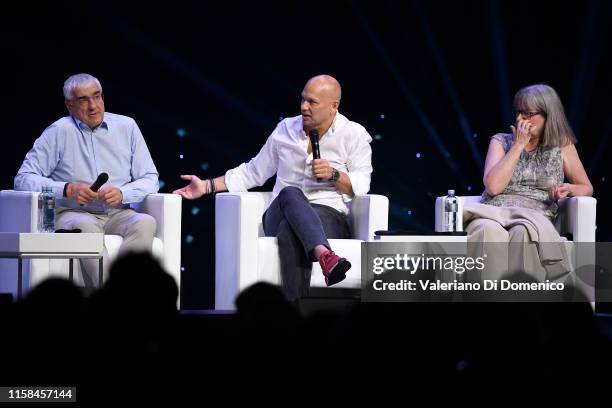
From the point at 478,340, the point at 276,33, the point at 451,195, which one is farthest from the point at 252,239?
the point at 478,340

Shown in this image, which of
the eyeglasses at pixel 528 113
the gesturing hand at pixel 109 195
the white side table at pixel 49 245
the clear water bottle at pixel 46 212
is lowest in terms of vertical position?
Answer: the white side table at pixel 49 245

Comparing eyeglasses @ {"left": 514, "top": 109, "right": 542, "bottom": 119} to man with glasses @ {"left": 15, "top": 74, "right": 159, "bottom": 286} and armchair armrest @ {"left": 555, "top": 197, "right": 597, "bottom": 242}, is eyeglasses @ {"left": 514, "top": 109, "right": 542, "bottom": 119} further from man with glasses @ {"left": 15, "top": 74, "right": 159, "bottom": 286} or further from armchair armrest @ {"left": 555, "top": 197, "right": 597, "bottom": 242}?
man with glasses @ {"left": 15, "top": 74, "right": 159, "bottom": 286}

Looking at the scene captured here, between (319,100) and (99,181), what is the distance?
3.77 ft

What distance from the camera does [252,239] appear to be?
4496mm

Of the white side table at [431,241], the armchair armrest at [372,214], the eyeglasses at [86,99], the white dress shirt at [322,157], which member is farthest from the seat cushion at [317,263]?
the eyeglasses at [86,99]

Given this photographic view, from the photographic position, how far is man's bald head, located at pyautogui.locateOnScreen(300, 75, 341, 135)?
15.8 ft

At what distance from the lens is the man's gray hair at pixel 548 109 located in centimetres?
477

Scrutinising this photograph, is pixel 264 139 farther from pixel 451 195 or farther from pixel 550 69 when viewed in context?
pixel 550 69

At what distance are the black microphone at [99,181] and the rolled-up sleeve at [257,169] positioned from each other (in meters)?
0.82

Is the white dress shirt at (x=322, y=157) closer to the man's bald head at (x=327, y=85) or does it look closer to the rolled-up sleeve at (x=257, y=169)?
the rolled-up sleeve at (x=257, y=169)

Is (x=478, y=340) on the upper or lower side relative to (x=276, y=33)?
lower

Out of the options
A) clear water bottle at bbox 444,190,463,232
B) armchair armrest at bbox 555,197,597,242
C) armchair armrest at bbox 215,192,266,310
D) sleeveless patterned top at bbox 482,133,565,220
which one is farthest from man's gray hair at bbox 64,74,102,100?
armchair armrest at bbox 555,197,597,242

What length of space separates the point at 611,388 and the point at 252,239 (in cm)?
301

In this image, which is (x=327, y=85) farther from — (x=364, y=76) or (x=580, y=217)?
(x=580, y=217)
